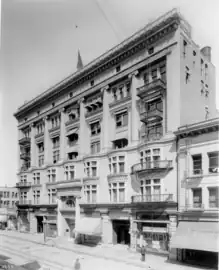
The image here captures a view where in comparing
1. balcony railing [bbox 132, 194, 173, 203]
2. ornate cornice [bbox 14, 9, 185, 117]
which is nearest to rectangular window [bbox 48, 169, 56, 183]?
ornate cornice [bbox 14, 9, 185, 117]

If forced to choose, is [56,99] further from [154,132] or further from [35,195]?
[154,132]

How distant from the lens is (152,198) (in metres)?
23.3

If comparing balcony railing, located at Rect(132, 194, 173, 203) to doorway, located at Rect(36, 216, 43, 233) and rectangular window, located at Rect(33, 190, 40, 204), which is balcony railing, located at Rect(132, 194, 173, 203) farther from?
doorway, located at Rect(36, 216, 43, 233)

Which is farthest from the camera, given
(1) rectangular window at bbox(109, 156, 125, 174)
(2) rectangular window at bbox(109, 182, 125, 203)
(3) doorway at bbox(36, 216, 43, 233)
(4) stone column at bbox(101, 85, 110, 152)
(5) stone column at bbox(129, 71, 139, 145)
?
(3) doorway at bbox(36, 216, 43, 233)

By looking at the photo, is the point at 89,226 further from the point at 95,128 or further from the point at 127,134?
the point at 95,128

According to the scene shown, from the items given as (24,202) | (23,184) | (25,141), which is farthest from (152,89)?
(24,202)

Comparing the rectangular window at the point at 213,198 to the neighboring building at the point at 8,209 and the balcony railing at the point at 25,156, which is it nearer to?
the balcony railing at the point at 25,156

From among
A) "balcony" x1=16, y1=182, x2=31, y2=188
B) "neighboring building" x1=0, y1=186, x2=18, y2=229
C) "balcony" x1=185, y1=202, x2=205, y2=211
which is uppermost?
"balcony" x1=185, y1=202, x2=205, y2=211

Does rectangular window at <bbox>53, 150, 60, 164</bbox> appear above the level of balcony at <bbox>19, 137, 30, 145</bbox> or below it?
below

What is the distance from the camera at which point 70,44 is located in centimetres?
2123

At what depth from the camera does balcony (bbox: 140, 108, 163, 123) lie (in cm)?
2474

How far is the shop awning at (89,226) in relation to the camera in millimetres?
26698

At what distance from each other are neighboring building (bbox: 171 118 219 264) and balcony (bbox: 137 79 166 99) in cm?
466

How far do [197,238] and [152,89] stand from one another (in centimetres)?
1318
